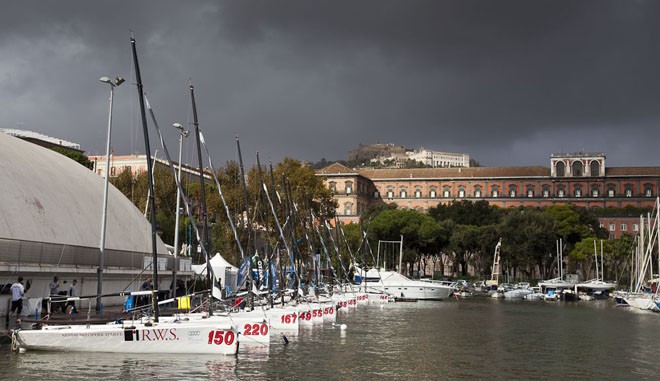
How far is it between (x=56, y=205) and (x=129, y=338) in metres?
20.0

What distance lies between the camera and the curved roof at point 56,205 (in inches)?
1441

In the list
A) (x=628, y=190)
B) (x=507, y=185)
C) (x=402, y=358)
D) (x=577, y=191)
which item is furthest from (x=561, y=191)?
(x=402, y=358)

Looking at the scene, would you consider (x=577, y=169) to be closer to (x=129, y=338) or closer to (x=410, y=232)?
(x=410, y=232)

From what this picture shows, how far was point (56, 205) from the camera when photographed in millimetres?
41062

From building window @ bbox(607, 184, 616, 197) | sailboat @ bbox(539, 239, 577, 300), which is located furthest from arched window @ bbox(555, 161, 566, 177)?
sailboat @ bbox(539, 239, 577, 300)

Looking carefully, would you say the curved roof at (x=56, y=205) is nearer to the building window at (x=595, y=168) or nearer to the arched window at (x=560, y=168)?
the arched window at (x=560, y=168)

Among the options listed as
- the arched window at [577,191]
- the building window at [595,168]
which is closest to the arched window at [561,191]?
the arched window at [577,191]

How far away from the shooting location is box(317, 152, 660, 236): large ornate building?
170750 mm

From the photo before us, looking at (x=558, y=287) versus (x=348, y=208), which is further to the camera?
(x=348, y=208)

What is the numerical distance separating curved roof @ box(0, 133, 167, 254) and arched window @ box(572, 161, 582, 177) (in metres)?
143

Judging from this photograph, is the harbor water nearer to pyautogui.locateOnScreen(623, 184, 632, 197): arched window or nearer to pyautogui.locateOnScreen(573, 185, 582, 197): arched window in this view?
pyautogui.locateOnScreen(623, 184, 632, 197): arched window

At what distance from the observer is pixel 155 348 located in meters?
23.8

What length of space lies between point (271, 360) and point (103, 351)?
18.0 ft

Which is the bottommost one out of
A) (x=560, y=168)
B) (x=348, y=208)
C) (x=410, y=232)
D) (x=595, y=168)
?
(x=410, y=232)
